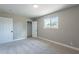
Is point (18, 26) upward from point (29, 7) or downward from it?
downward

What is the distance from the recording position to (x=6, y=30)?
238 inches

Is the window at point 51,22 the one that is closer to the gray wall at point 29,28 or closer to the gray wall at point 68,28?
the gray wall at point 68,28

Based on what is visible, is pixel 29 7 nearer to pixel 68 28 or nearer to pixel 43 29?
pixel 68 28

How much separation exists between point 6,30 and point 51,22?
366cm

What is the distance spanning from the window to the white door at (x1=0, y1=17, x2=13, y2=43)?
305 centimetres

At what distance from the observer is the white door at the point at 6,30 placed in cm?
576

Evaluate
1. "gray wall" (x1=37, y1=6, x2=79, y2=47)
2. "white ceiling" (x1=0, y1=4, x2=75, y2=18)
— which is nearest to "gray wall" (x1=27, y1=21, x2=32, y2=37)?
"gray wall" (x1=37, y1=6, x2=79, y2=47)

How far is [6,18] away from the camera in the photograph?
6.07m

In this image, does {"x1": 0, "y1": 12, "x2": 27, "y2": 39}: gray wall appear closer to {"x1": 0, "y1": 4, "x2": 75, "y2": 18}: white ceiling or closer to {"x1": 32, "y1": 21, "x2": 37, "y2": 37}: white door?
{"x1": 32, "y1": 21, "x2": 37, "y2": 37}: white door

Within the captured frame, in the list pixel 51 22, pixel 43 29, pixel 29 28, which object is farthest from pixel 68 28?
pixel 29 28

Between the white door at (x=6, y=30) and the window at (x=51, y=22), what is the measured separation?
3.05 meters
